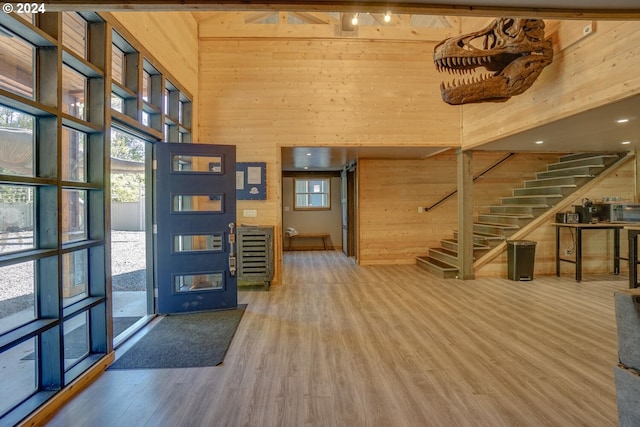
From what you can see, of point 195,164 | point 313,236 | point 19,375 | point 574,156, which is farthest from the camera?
point 313,236

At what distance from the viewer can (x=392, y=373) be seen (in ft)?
7.84

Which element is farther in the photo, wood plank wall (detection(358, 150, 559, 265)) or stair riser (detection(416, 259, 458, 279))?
wood plank wall (detection(358, 150, 559, 265))

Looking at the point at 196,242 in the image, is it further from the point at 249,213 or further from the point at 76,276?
the point at 76,276

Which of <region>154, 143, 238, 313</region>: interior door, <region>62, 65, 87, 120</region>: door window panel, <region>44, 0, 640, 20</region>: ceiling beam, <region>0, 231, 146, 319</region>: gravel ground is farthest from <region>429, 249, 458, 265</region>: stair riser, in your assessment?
<region>62, 65, 87, 120</region>: door window panel

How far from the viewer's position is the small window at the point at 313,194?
31.7ft

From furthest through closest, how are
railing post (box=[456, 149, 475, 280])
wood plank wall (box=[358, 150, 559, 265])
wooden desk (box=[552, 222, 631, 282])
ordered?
1. wood plank wall (box=[358, 150, 559, 265])
2. railing post (box=[456, 149, 475, 280])
3. wooden desk (box=[552, 222, 631, 282])

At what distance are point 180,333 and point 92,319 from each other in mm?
878

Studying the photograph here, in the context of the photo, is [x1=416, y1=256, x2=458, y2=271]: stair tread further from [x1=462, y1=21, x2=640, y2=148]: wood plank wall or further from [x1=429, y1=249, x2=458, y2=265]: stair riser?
[x1=462, y1=21, x2=640, y2=148]: wood plank wall

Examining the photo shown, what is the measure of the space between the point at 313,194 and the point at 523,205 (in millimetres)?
5608

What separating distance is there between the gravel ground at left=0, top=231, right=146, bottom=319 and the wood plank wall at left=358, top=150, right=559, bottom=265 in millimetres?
4354

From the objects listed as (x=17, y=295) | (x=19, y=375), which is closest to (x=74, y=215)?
(x=17, y=295)

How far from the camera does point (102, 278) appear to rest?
2.55 m

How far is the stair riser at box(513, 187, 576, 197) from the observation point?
224 inches

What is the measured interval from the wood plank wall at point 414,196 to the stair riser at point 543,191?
0.24 metres
